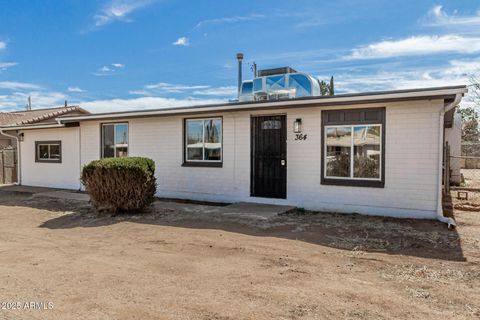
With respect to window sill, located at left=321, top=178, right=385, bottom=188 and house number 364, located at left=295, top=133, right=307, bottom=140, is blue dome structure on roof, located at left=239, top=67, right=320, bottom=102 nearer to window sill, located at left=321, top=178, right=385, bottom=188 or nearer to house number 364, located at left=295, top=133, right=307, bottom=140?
house number 364, located at left=295, top=133, right=307, bottom=140

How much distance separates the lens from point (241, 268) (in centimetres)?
461

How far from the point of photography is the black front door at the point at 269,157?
9414 mm

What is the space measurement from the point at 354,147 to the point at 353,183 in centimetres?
82

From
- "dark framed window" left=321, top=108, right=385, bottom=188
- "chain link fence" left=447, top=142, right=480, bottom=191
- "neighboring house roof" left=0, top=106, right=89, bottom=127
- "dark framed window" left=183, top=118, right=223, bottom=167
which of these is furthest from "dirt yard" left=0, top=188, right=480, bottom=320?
"neighboring house roof" left=0, top=106, right=89, bottom=127

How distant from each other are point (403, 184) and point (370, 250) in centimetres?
302

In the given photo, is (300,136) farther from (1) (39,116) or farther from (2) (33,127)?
(1) (39,116)

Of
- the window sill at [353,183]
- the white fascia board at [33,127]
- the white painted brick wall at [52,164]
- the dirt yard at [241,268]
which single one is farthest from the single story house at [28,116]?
the window sill at [353,183]

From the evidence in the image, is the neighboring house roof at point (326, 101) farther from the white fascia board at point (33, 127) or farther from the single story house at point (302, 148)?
the white fascia board at point (33, 127)

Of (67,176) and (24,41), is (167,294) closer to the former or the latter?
(67,176)

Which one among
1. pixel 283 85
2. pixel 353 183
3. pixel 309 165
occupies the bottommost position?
pixel 353 183

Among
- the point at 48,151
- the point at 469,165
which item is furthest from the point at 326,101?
the point at 469,165

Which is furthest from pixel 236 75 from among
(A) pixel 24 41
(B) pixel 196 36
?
(A) pixel 24 41

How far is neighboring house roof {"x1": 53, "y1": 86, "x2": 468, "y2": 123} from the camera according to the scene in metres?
7.09

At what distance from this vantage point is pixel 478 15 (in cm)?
962
